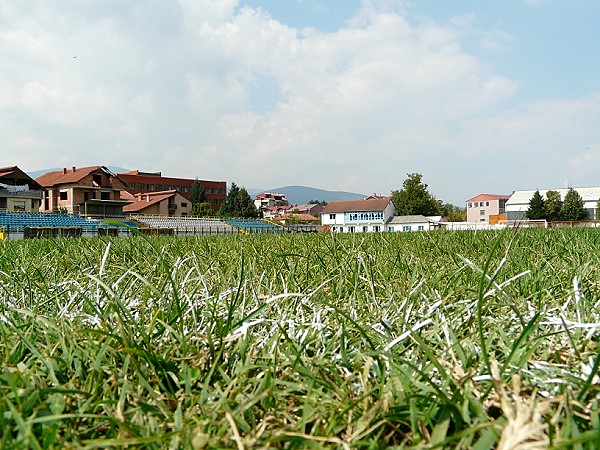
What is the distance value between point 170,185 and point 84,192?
110ft

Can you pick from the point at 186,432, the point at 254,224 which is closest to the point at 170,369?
the point at 186,432

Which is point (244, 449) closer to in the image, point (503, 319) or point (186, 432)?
point (186, 432)

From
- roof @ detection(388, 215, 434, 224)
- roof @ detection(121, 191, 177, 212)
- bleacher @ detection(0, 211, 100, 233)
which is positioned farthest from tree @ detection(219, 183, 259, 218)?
bleacher @ detection(0, 211, 100, 233)

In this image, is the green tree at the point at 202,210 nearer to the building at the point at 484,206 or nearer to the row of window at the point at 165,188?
the row of window at the point at 165,188

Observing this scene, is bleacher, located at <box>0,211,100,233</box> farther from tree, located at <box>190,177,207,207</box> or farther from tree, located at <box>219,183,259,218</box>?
tree, located at <box>190,177,207,207</box>

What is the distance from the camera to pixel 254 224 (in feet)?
153

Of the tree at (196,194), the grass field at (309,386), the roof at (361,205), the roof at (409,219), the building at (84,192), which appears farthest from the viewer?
the tree at (196,194)

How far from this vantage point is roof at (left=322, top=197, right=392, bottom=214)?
5872 cm

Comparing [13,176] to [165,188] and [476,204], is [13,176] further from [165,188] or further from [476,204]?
[476,204]

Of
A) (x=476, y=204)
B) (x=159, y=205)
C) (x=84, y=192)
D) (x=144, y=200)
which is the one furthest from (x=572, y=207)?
(x=84, y=192)

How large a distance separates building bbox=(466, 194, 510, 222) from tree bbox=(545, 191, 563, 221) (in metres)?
19.2

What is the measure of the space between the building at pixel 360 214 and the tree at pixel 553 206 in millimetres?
18124

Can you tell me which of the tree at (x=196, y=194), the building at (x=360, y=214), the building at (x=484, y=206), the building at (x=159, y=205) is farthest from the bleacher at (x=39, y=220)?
the building at (x=484, y=206)

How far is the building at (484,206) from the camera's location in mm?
76250
